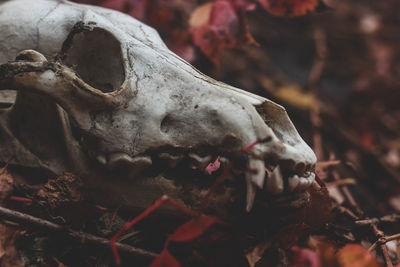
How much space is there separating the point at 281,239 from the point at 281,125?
33 cm

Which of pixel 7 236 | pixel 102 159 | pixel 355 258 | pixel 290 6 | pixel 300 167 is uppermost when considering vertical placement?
pixel 290 6

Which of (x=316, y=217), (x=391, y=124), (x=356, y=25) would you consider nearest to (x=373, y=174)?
(x=391, y=124)

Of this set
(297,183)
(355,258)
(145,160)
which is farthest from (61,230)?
(355,258)

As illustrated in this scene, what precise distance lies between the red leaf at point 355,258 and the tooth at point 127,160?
0.58 m

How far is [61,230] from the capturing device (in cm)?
107

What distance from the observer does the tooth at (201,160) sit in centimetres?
106

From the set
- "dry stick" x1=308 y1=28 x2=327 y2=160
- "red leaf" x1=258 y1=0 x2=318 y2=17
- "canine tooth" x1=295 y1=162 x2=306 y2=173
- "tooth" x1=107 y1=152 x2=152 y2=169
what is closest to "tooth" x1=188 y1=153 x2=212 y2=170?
"tooth" x1=107 y1=152 x2=152 y2=169

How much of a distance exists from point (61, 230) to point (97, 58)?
519 millimetres

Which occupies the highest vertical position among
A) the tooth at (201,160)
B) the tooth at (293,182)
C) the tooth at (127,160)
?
the tooth at (293,182)

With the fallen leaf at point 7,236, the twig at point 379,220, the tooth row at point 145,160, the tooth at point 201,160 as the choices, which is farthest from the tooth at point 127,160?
the twig at point 379,220

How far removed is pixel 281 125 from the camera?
1106 millimetres

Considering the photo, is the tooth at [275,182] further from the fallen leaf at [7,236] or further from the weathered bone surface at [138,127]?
the fallen leaf at [7,236]

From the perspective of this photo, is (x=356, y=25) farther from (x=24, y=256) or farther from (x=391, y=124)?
(x=24, y=256)

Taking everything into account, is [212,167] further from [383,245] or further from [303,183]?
[383,245]
